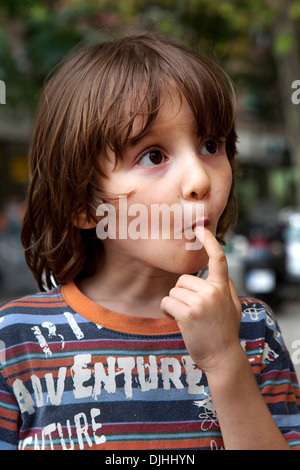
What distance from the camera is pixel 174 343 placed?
1219 mm

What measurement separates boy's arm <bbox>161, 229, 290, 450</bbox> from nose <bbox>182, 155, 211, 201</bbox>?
182 millimetres

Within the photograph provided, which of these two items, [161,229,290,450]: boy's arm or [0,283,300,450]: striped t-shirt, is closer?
[161,229,290,450]: boy's arm

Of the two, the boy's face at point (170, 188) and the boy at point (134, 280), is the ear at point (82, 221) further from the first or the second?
the boy's face at point (170, 188)

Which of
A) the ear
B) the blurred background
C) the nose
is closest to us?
the nose

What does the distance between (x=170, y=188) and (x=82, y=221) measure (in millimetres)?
284

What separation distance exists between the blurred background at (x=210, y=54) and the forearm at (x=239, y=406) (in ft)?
2.95

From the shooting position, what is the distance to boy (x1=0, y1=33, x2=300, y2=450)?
1.12 m

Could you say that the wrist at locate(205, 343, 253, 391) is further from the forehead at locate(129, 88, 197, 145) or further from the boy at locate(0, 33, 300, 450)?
the forehead at locate(129, 88, 197, 145)

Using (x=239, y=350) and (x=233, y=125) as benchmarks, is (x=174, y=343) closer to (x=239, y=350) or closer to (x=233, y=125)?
(x=239, y=350)

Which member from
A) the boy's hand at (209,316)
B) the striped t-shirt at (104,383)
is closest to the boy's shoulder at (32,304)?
the striped t-shirt at (104,383)

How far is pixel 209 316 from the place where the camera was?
973 mm

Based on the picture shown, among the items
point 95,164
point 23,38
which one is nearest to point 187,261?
point 95,164

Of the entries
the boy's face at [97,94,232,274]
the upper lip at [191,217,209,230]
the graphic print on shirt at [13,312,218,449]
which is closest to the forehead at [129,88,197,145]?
the boy's face at [97,94,232,274]
